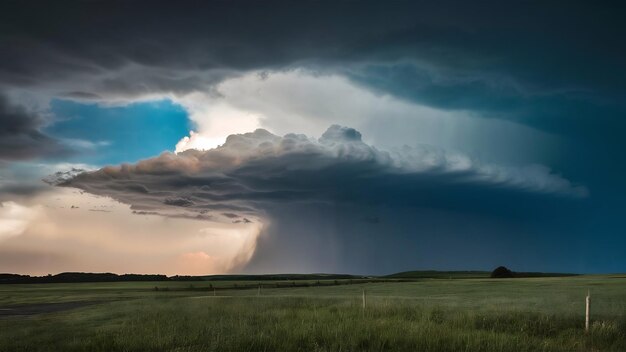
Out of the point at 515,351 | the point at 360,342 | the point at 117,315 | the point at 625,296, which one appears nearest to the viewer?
the point at 515,351

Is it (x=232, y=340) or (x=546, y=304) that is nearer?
(x=232, y=340)

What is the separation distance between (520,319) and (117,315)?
27.3 meters

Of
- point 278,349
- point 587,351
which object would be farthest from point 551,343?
point 278,349

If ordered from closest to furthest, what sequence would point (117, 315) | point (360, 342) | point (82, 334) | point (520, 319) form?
1. point (360, 342)
2. point (82, 334)
3. point (520, 319)
4. point (117, 315)

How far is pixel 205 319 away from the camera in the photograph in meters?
30.2

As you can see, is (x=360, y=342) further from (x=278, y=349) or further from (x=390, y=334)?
(x=278, y=349)

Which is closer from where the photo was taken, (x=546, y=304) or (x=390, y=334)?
(x=390, y=334)

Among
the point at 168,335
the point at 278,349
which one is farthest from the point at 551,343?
the point at 168,335

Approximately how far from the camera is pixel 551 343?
21969 mm

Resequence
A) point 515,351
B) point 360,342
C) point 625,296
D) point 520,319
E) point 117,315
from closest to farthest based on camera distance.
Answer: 1. point 515,351
2. point 360,342
3. point 520,319
4. point 117,315
5. point 625,296

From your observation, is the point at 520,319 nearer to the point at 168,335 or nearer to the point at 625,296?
the point at 168,335

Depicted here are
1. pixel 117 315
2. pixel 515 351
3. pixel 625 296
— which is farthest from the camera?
pixel 625 296

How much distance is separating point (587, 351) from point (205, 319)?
1900 centimetres

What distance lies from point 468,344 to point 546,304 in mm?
24828
